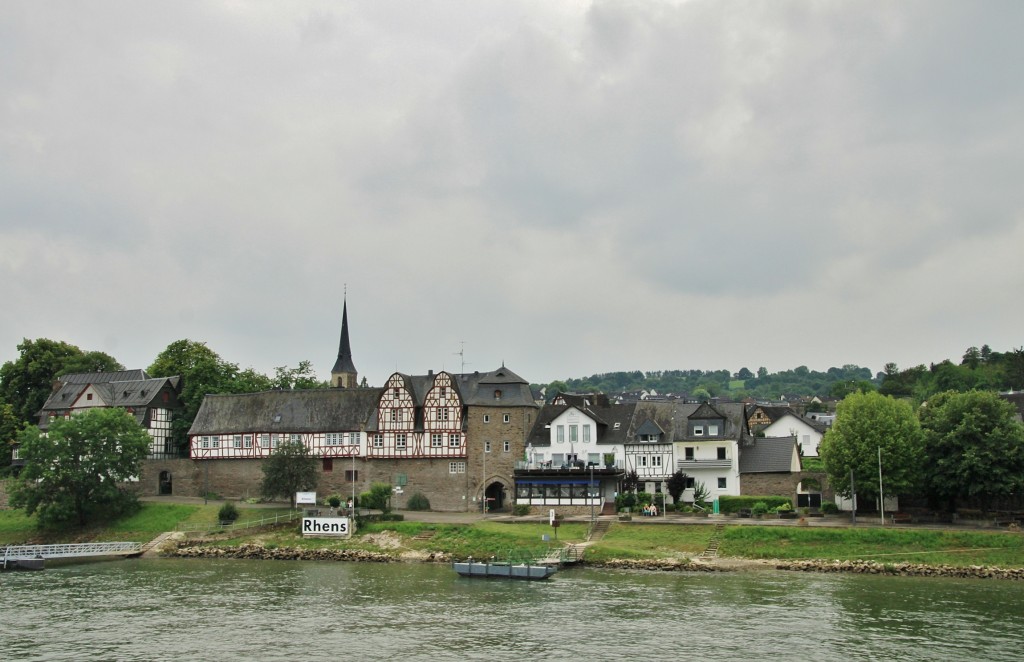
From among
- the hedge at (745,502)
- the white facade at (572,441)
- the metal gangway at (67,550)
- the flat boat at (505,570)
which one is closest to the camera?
the flat boat at (505,570)

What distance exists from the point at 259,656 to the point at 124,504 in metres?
40.1

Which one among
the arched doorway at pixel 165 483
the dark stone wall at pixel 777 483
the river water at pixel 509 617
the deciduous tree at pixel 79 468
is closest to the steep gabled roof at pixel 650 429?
the dark stone wall at pixel 777 483

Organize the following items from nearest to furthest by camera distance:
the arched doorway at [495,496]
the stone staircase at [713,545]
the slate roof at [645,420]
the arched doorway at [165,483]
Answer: the stone staircase at [713,545]
the slate roof at [645,420]
the arched doorway at [495,496]
the arched doorway at [165,483]

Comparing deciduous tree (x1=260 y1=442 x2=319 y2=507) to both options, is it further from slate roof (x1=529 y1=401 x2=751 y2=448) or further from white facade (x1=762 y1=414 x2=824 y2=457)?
white facade (x1=762 y1=414 x2=824 y2=457)

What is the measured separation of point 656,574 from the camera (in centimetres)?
4916

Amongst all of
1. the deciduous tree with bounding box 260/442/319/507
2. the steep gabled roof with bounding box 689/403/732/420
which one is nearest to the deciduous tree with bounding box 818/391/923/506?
the steep gabled roof with bounding box 689/403/732/420

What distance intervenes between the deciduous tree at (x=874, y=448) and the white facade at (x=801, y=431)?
36762 millimetres

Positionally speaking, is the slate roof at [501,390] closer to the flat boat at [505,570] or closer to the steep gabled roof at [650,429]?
the steep gabled roof at [650,429]

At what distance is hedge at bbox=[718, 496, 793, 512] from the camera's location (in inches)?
2422

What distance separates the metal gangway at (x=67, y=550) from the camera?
5775cm

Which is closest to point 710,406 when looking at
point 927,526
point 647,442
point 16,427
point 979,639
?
point 647,442

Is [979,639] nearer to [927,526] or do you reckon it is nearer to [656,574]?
[656,574]

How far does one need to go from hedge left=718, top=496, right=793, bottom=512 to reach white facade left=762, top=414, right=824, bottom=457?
33.8m

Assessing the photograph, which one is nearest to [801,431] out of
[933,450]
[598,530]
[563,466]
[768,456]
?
[768,456]
